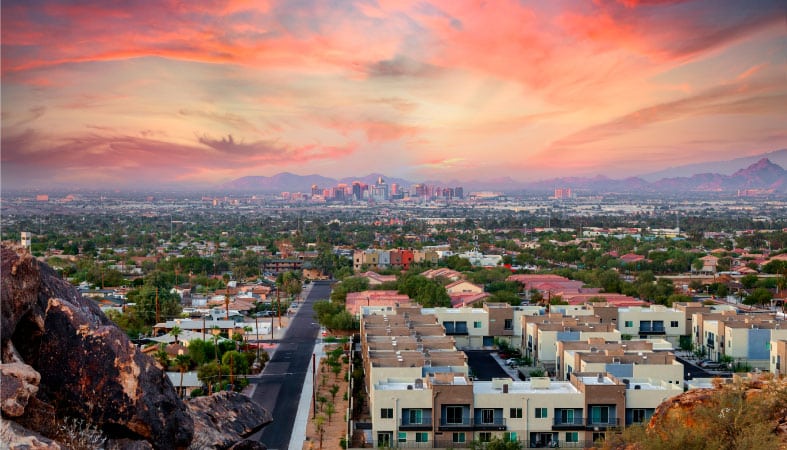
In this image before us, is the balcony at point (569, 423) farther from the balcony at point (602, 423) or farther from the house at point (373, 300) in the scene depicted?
the house at point (373, 300)

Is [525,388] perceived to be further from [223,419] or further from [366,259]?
[366,259]

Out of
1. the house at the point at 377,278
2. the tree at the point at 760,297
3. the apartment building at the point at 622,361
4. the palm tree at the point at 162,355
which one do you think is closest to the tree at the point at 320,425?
the apartment building at the point at 622,361

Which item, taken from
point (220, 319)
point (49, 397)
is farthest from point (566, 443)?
point (220, 319)

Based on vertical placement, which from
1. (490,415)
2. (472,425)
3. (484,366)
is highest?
(490,415)

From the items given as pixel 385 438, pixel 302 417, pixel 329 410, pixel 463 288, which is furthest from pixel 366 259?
pixel 385 438

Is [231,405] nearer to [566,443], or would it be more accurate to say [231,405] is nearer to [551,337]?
[566,443]

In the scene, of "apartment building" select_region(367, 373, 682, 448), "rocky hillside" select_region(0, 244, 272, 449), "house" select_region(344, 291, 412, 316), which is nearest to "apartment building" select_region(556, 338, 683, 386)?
"apartment building" select_region(367, 373, 682, 448)
